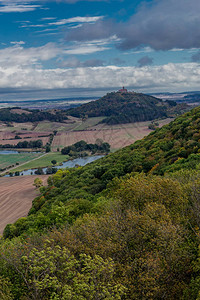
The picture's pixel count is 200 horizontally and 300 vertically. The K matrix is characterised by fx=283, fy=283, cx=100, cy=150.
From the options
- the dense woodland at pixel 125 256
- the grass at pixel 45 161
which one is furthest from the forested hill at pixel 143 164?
the grass at pixel 45 161

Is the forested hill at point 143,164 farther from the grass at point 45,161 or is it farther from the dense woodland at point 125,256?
the grass at point 45,161

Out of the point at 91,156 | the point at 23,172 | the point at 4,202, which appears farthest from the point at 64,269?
the point at 91,156

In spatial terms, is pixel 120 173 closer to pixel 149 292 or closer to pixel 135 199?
pixel 135 199

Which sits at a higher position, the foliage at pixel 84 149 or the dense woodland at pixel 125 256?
the dense woodland at pixel 125 256

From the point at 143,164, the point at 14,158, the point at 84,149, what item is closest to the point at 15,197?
the point at 143,164

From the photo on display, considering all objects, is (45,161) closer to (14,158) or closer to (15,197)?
(14,158)
